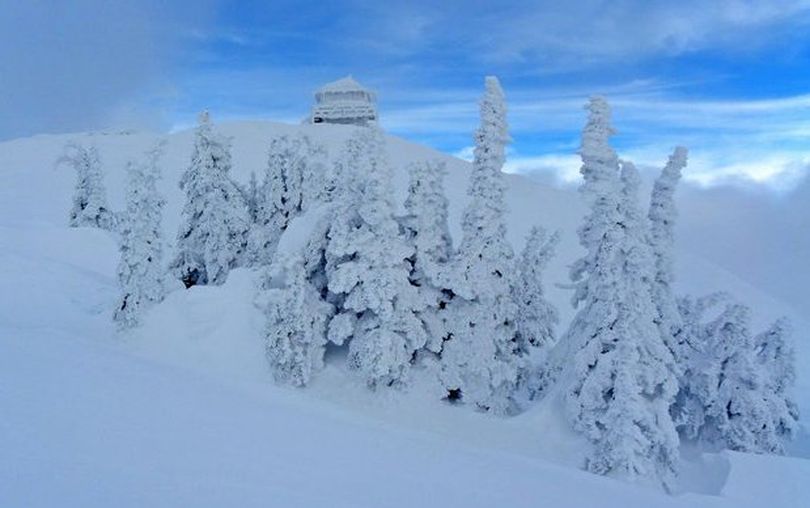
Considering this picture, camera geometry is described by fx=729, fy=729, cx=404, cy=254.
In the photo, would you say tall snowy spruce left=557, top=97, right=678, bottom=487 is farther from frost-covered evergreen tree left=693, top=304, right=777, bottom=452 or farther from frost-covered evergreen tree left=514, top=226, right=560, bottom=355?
frost-covered evergreen tree left=693, top=304, right=777, bottom=452

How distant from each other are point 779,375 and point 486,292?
45.9ft

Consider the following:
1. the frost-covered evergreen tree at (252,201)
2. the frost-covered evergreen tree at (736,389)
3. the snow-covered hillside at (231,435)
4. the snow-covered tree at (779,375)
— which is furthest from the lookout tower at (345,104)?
the frost-covered evergreen tree at (736,389)

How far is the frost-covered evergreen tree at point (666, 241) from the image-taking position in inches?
1041

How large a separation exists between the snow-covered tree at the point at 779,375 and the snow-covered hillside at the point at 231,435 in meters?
3.91

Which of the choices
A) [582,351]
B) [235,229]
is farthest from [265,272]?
[582,351]

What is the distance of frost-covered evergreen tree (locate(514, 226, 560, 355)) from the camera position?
101 feet

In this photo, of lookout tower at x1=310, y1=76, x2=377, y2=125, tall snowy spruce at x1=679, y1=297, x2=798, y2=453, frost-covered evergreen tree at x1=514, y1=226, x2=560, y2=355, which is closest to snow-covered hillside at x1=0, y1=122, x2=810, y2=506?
tall snowy spruce at x1=679, y1=297, x2=798, y2=453

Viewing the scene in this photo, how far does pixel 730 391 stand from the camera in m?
29.2

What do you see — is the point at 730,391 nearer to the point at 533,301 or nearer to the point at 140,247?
the point at 533,301

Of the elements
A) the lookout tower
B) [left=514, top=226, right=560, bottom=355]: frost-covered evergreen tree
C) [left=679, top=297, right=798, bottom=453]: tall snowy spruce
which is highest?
the lookout tower

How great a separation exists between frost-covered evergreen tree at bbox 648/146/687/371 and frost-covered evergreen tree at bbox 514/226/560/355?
5.50 meters

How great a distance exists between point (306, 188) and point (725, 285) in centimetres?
5880

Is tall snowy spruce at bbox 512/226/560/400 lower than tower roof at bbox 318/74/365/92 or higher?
lower

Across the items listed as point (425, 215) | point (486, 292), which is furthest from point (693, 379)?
point (425, 215)
